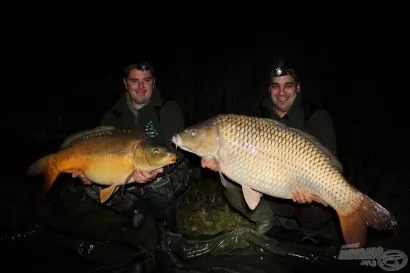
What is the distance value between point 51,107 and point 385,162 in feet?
16.0

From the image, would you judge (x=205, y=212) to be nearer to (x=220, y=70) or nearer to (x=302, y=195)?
(x=302, y=195)

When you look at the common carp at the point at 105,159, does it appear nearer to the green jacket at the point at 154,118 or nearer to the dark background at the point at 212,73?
the green jacket at the point at 154,118

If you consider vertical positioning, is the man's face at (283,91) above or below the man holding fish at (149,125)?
above

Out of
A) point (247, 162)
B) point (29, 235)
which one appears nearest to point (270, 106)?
point (247, 162)

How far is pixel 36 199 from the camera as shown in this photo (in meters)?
3.44

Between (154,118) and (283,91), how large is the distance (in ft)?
2.95

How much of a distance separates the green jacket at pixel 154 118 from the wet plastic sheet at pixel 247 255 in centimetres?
70

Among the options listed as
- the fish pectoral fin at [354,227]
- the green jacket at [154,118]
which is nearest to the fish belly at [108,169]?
the green jacket at [154,118]

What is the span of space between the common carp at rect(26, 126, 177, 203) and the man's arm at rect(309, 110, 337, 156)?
98 centimetres

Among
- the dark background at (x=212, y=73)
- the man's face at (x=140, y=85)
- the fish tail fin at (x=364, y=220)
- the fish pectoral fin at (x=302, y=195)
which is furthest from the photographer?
the dark background at (x=212, y=73)

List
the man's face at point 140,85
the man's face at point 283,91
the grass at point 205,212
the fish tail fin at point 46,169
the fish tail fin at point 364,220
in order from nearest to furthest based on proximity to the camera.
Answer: the fish tail fin at point 364,220 < the fish tail fin at point 46,169 < the man's face at point 283,91 < the man's face at point 140,85 < the grass at point 205,212

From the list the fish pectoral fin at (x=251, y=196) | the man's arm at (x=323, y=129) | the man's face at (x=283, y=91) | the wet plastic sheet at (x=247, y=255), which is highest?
the man's face at (x=283, y=91)

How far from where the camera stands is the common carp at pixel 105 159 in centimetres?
239

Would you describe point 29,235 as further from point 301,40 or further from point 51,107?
point 301,40
